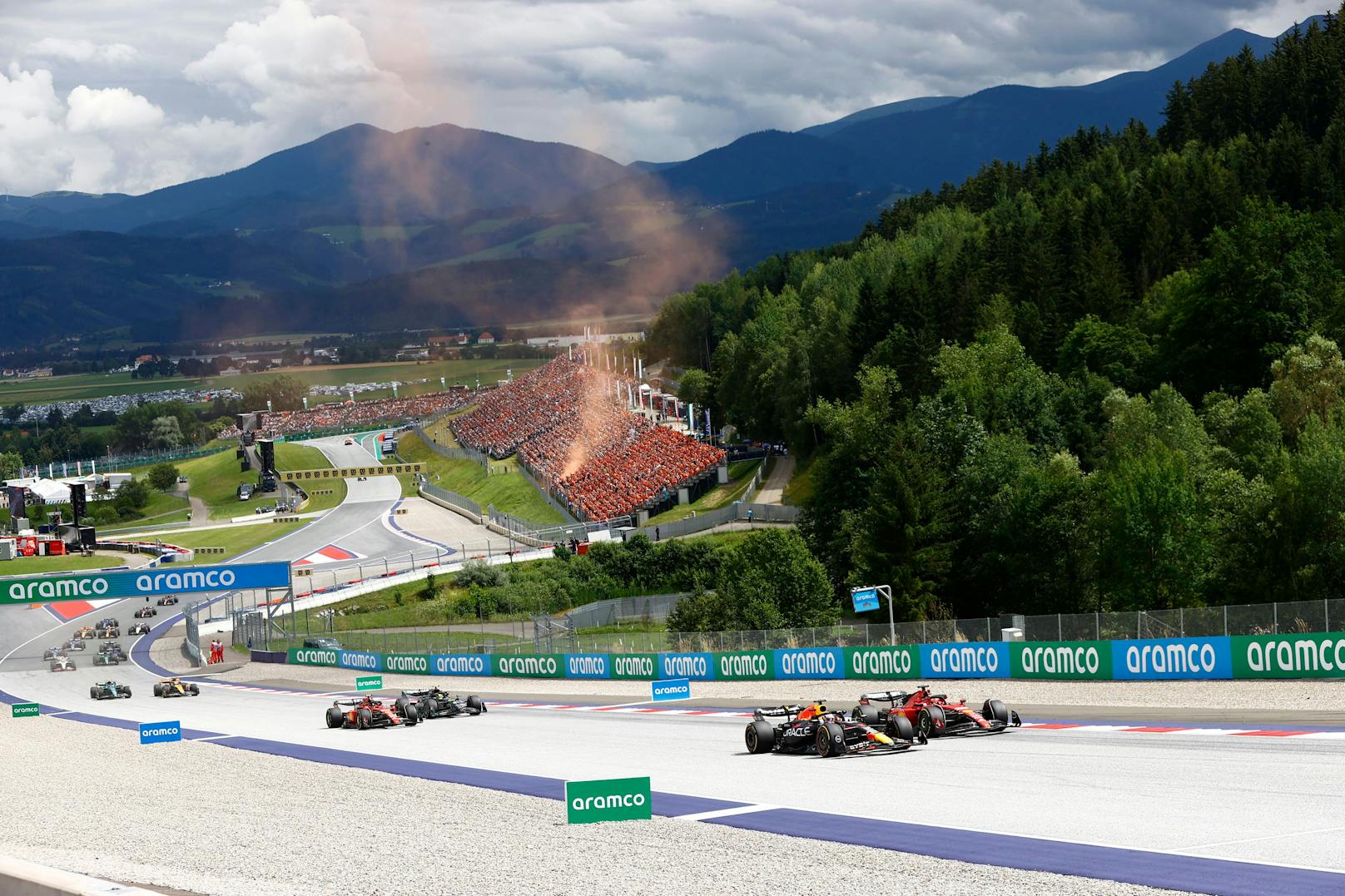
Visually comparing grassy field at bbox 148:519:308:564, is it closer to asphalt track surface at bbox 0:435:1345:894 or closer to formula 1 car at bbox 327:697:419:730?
formula 1 car at bbox 327:697:419:730

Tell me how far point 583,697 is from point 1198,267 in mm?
68313

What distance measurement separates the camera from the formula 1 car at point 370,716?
38.2 m

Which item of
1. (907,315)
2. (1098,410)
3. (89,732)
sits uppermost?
(907,315)

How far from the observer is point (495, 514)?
107 m

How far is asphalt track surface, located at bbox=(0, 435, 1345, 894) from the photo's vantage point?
15.0 m

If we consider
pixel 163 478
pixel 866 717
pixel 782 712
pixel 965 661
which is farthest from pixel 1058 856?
pixel 163 478

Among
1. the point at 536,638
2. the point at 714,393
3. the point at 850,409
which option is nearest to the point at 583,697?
the point at 536,638

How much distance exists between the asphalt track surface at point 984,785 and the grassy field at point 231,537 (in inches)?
2917

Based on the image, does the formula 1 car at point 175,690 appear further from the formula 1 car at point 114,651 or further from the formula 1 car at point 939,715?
the formula 1 car at point 939,715

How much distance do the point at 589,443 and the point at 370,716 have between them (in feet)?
245

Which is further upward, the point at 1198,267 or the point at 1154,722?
the point at 1198,267

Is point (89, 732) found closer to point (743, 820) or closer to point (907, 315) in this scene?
point (743, 820)

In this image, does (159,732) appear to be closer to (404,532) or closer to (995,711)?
(995,711)

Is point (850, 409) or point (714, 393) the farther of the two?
point (714, 393)
